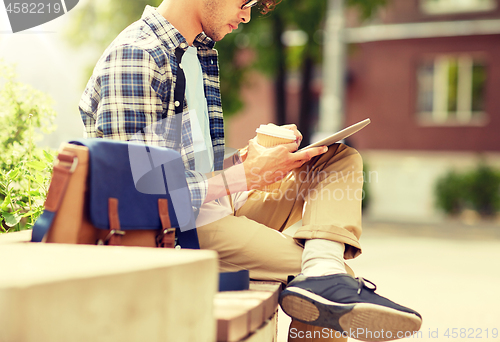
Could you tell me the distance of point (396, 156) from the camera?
1678cm

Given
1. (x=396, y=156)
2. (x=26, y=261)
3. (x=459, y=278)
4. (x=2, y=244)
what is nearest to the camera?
(x=26, y=261)

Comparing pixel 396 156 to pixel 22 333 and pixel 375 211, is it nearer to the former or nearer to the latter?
pixel 375 211

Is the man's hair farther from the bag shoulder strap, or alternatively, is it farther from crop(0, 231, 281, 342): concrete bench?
crop(0, 231, 281, 342): concrete bench

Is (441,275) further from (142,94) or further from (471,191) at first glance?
(471,191)

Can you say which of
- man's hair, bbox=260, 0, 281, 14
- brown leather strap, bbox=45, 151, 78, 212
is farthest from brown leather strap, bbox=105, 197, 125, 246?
man's hair, bbox=260, 0, 281, 14

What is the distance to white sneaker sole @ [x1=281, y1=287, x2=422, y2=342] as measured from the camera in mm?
1653

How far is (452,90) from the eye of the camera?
52.3ft

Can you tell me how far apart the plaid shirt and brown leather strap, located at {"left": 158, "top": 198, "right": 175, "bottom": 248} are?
0.67ft

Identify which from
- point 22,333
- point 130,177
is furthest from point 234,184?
point 22,333

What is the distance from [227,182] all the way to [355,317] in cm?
70

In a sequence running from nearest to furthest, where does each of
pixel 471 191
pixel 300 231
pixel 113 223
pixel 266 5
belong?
pixel 113 223 → pixel 300 231 → pixel 266 5 → pixel 471 191

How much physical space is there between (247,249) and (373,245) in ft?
21.1

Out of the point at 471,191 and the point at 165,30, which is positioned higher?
the point at 165,30

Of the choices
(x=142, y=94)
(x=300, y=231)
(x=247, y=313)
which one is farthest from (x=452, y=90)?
(x=247, y=313)
